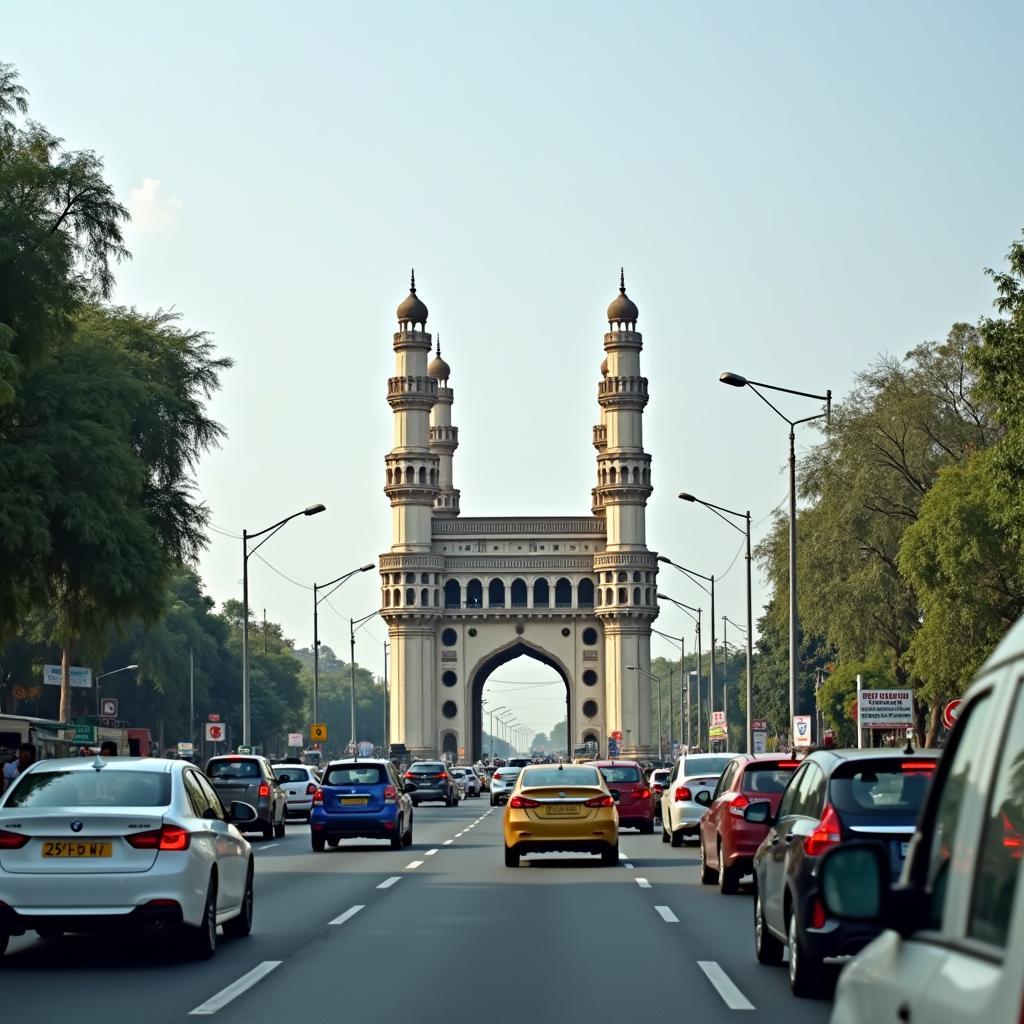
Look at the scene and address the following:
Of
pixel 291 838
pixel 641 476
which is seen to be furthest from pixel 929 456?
pixel 641 476

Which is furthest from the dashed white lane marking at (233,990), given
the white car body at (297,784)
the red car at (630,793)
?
the white car body at (297,784)

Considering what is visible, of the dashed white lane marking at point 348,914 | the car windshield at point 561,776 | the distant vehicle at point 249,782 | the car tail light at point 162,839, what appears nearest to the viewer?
the car tail light at point 162,839

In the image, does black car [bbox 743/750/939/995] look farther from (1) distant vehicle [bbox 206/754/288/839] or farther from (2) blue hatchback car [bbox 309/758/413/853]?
(1) distant vehicle [bbox 206/754/288/839]

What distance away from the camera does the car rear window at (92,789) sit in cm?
1487

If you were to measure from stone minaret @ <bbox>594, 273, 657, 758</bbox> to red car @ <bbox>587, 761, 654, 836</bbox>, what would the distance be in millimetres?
86114

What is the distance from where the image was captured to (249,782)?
130ft

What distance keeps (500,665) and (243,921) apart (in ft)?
405

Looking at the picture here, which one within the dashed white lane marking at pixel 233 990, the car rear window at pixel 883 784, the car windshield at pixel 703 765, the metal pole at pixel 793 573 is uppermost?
the metal pole at pixel 793 573

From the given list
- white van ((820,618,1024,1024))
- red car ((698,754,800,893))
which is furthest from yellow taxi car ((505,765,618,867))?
white van ((820,618,1024,1024))

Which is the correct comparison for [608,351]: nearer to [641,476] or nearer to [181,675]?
[641,476]

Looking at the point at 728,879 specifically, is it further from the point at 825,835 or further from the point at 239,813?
the point at 825,835

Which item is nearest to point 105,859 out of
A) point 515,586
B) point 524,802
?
point 524,802

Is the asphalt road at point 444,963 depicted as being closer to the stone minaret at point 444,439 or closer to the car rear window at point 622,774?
the car rear window at point 622,774

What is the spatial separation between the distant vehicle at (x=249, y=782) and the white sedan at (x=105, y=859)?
948 inches
